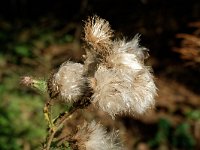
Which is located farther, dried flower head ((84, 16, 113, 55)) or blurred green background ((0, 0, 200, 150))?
blurred green background ((0, 0, 200, 150))

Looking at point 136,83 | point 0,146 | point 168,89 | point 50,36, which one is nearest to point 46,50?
point 50,36

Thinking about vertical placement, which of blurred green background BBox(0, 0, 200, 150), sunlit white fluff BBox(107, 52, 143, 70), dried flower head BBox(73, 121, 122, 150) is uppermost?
blurred green background BBox(0, 0, 200, 150)

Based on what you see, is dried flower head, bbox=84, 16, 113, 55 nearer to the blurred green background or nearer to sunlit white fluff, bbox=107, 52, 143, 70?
sunlit white fluff, bbox=107, 52, 143, 70

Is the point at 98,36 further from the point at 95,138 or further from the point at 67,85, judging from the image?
the point at 95,138

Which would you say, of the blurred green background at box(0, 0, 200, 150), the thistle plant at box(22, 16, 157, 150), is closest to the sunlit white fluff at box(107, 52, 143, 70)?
the thistle plant at box(22, 16, 157, 150)

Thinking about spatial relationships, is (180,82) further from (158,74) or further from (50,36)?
(50,36)

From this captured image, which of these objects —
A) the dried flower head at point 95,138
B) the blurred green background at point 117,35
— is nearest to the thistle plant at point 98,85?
the dried flower head at point 95,138
